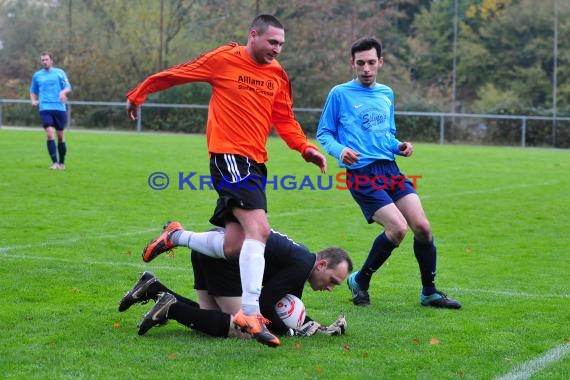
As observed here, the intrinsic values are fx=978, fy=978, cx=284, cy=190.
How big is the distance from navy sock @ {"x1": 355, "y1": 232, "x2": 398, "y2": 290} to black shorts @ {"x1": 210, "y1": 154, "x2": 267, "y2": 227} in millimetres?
1540

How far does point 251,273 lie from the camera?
5727 millimetres

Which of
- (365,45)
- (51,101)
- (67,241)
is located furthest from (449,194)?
(365,45)

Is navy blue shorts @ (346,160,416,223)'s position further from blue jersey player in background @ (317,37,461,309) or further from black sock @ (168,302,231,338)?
black sock @ (168,302,231,338)

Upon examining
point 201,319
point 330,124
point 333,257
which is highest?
point 330,124

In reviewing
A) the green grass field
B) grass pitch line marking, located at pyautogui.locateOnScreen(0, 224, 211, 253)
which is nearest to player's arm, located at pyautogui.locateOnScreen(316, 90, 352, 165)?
the green grass field

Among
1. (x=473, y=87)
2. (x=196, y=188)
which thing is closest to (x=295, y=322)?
(x=196, y=188)

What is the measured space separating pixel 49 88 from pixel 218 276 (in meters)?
12.8

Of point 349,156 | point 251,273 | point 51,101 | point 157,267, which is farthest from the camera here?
point 51,101

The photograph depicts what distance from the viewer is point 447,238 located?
11.2 meters

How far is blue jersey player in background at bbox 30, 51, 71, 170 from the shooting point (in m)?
17.7

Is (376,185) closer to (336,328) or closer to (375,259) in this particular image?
(375,259)

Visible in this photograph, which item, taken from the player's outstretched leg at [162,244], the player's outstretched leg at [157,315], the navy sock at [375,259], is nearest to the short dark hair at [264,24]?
the player's outstretched leg at [162,244]

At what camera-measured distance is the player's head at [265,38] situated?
20.2 feet

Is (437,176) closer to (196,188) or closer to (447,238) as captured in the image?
(196,188)
